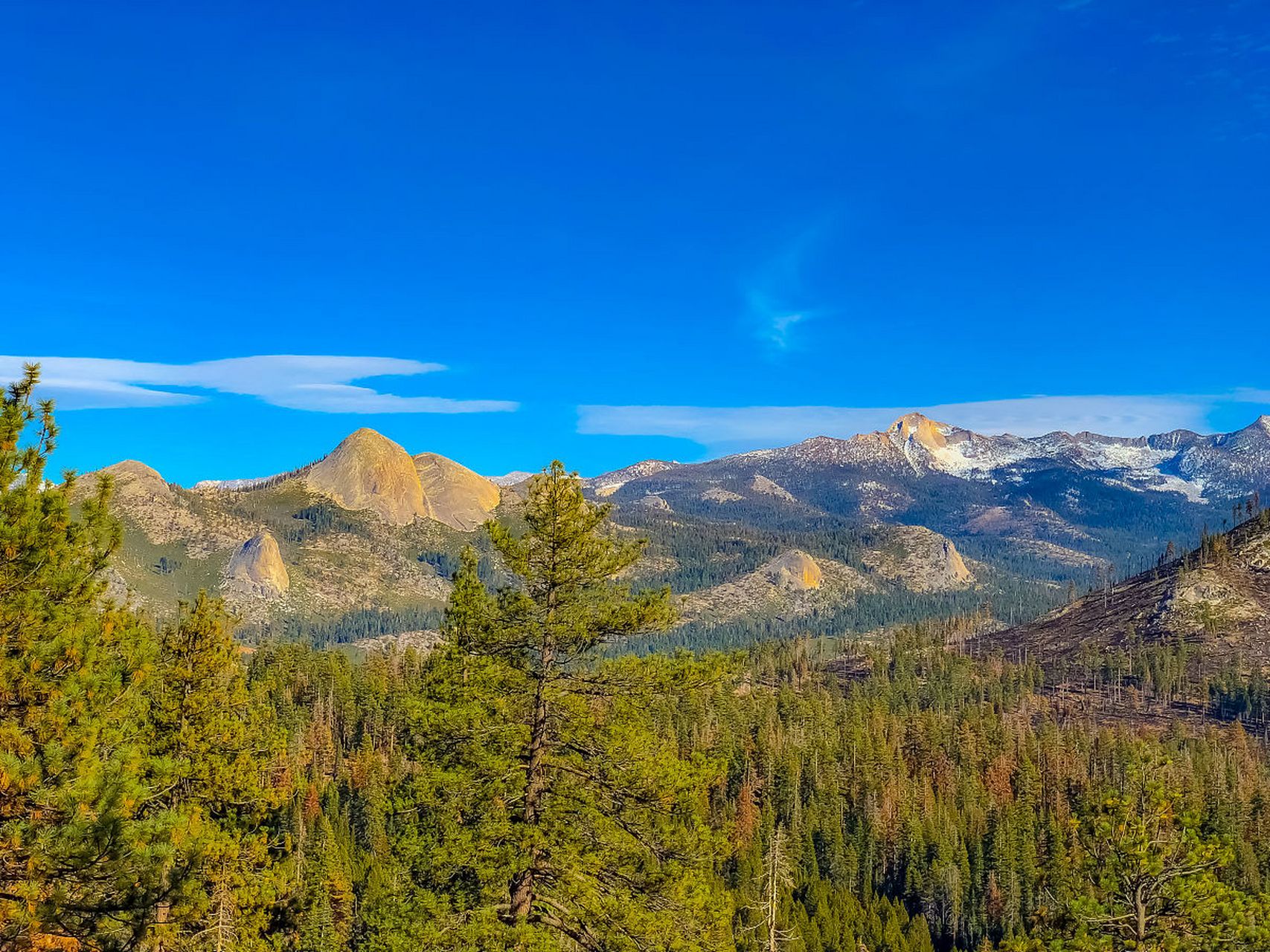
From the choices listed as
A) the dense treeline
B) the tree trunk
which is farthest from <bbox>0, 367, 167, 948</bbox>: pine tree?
the tree trunk

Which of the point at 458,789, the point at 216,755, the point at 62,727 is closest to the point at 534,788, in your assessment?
the point at 458,789

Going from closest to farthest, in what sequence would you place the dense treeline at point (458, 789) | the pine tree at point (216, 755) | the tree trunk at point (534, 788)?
the dense treeline at point (458, 789) < the tree trunk at point (534, 788) < the pine tree at point (216, 755)

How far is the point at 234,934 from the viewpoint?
1085 inches

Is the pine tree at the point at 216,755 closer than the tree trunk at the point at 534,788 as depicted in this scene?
No

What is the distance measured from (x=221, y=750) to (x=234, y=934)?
224 inches

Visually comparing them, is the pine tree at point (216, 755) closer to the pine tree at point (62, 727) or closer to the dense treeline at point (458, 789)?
the dense treeline at point (458, 789)

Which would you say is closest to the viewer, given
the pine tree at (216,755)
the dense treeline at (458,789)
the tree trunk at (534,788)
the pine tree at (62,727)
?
the pine tree at (62,727)

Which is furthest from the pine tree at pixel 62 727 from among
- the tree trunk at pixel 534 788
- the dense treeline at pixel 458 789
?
the tree trunk at pixel 534 788

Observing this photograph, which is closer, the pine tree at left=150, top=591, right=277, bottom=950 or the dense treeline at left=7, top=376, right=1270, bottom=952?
the dense treeline at left=7, top=376, right=1270, bottom=952

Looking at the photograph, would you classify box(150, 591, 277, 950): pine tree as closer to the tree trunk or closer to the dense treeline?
the dense treeline

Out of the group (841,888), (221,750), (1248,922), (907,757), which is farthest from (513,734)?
(907,757)

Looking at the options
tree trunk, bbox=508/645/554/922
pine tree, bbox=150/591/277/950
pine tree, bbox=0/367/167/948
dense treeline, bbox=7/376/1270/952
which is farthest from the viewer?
pine tree, bbox=150/591/277/950

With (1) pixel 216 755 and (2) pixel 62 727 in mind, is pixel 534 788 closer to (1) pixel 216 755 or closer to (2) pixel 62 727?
(2) pixel 62 727

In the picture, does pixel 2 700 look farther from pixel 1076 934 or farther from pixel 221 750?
pixel 1076 934
